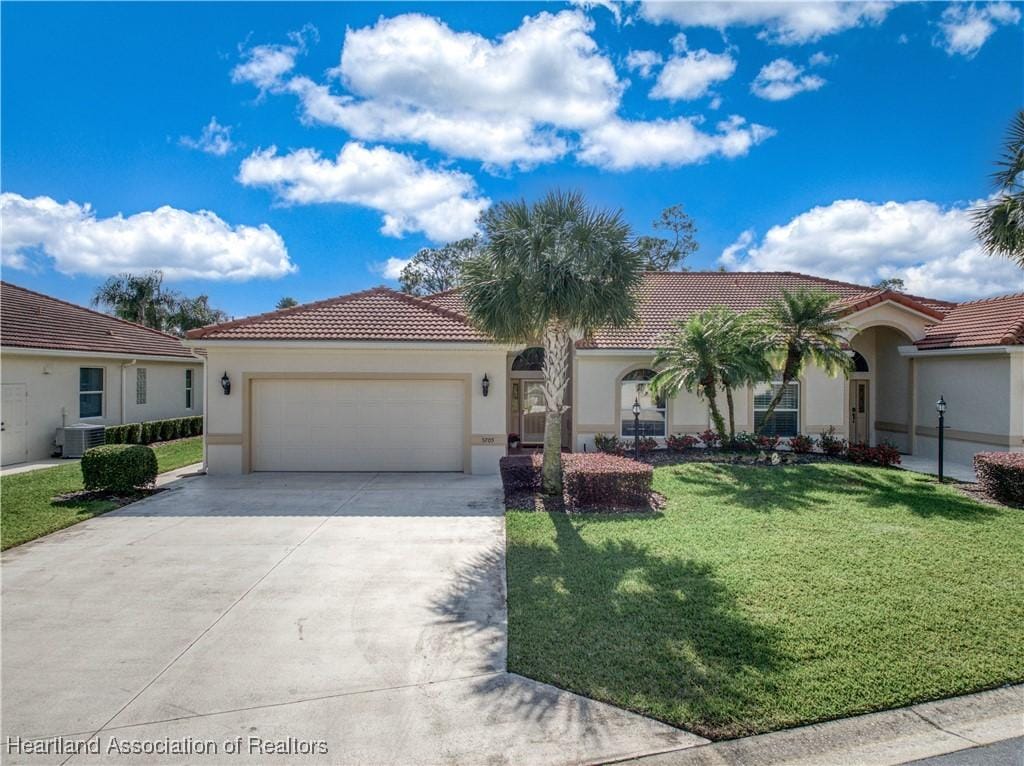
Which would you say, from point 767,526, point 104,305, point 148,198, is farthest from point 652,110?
point 104,305

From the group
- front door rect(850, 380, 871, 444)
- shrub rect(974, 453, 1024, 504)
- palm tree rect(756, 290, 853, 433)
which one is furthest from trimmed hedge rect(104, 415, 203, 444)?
front door rect(850, 380, 871, 444)

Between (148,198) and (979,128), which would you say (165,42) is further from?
(979,128)

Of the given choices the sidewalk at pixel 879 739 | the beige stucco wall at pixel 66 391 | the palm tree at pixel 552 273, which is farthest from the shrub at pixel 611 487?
the beige stucco wall at pixel 66 391

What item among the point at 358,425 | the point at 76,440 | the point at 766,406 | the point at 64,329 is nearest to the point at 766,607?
the point at 358,425

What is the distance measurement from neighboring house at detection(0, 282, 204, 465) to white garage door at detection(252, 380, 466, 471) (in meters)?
7.52

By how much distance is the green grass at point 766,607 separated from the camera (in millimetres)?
4344

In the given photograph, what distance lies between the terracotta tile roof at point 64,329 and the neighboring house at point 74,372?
0.11 ft

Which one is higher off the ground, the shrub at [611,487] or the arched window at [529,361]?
the arched window at [529,361]

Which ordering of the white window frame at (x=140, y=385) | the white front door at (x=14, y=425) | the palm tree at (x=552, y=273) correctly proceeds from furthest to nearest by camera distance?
the white window frame at (x=140, y=385) → the white front door at (x=14, y=425) → the palm tree at (x=552, y=273)

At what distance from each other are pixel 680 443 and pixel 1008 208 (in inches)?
346

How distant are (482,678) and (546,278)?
6.58 m

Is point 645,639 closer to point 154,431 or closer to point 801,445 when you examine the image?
point 801,445

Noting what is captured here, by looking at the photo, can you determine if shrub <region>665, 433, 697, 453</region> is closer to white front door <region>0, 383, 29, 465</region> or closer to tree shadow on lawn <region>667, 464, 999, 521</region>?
tree shadow on lawn <region>667, 464, 999, 521</region>

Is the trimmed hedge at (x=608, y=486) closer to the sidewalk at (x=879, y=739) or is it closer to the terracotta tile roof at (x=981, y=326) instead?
the sidewalk at (x=879, y=739)
